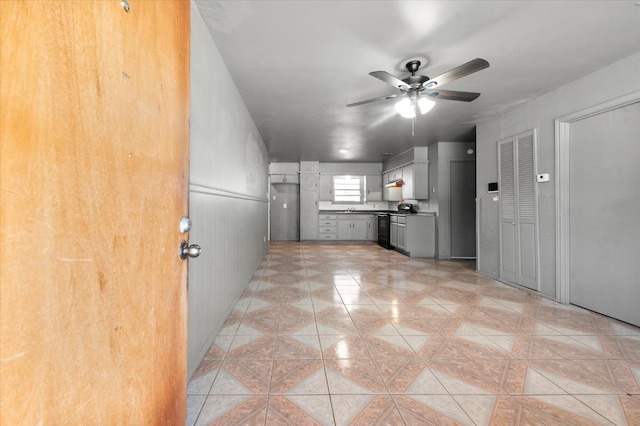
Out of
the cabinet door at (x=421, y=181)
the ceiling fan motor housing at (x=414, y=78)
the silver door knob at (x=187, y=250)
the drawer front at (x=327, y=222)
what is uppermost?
the ceiling fan motor housing at (x=414, y=78)

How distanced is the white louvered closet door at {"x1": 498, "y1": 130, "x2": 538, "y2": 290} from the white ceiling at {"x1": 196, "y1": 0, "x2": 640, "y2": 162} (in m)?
0.65

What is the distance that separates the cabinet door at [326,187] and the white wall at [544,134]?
4.52 metres

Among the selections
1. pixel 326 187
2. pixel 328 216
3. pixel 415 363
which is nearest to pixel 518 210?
pixel 415 363

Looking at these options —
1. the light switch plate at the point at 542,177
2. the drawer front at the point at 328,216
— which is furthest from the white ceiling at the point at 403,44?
the drawer front at the point at 328,216

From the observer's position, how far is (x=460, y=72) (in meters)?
2.24

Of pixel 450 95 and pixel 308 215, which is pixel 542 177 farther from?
pixel 308 215

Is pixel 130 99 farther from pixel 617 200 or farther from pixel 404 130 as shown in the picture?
pixel 404 130

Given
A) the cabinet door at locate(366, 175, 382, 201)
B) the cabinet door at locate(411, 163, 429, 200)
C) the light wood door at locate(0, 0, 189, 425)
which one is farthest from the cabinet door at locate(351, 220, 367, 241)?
the light wood door at locate(0, 0, 189, 425)

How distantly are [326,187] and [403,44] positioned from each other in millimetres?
6175

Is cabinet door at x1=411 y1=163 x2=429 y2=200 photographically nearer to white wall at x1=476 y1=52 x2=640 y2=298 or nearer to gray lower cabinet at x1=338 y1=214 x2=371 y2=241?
white wall at x1=476 y1=52 x2=640 y2=298

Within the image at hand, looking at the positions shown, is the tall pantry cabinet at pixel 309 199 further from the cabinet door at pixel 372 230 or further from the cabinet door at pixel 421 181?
the cabinet door at pixel 421 181

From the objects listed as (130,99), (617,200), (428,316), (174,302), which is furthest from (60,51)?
(617,200)

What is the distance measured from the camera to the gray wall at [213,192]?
1.80 meters

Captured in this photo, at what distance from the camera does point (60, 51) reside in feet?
1.54
